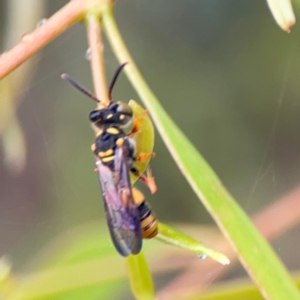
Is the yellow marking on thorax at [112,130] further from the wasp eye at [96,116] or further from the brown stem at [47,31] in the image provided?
the brown stem at [47,31]

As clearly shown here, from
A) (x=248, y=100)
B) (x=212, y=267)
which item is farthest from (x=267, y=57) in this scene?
(x=212, y=267)

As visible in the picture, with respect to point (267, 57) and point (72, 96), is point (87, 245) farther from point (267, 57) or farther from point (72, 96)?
point (267, 57)

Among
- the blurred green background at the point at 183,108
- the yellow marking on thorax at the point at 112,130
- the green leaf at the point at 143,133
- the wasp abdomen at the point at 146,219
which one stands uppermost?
the blurred green background at the point at 183,108

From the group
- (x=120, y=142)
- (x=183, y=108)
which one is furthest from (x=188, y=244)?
(x=183, y=108)

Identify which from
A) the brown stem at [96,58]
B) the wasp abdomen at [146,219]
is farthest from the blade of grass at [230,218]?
Answer: the wasp abdomen at [146,219]

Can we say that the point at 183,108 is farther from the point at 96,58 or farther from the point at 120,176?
the point at 96,58

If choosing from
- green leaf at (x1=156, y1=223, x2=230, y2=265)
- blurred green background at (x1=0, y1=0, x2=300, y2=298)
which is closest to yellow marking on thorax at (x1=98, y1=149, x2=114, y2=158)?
green leaf at (x1=156, y1=223, x2=230, y2=265)

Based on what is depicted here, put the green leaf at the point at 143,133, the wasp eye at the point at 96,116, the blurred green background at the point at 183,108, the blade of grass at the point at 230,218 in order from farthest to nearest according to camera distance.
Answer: the blurred green background at the point at 183,108
the wasp eye at the point at 96,116
the green leaf at the point at 143,133
the blade of grass at the point at 230,218
